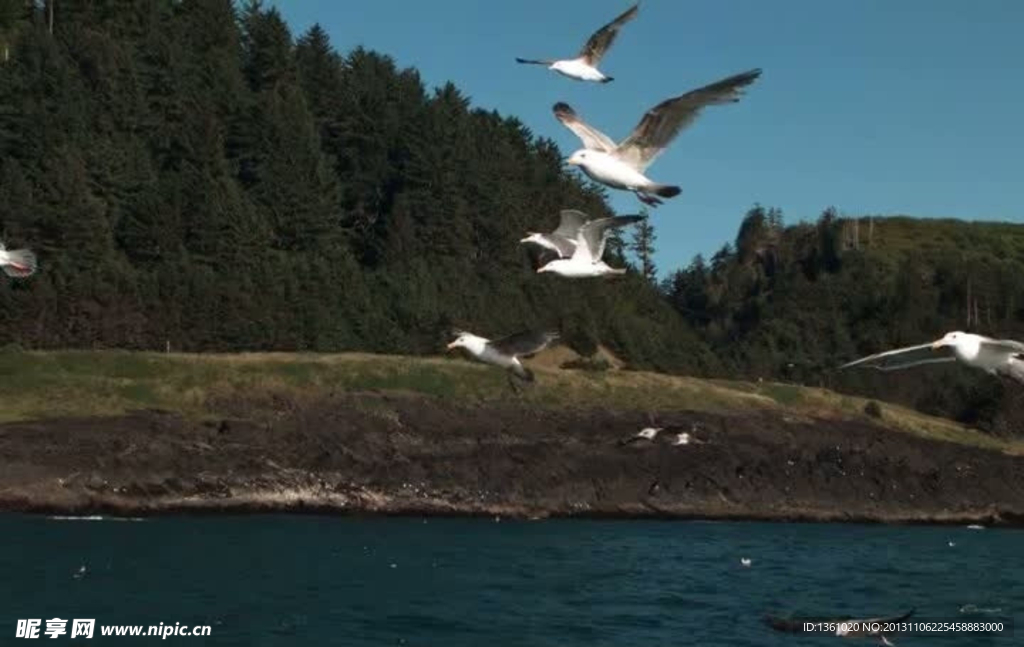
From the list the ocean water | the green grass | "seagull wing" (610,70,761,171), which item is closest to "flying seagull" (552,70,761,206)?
"seagull wing" (610,70,761,171)

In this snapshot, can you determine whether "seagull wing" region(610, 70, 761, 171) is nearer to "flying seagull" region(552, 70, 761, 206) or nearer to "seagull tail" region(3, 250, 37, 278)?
"flying seagull" region(552, 70, 761, 206)

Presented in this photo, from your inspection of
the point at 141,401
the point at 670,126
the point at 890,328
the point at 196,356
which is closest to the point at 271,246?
the point at 196,356

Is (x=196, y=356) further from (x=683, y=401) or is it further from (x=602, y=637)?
(x=602, y=637)

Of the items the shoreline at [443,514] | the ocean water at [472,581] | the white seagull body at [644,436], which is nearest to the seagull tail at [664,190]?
the ocean water at [472,581]

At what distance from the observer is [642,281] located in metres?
106

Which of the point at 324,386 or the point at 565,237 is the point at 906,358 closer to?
the point at 565,237

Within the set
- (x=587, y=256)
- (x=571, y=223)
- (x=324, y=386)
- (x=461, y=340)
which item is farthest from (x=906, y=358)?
(x=324, y=386)

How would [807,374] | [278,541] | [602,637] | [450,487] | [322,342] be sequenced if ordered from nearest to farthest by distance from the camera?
[602,637] < [278,541] < [450,487] < [322,342] < [807,374]

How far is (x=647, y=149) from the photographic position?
22.6 metres

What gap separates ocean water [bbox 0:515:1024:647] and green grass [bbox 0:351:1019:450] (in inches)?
309

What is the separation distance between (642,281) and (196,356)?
4477cm

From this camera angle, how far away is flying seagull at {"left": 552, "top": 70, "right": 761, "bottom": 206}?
21.0 metres

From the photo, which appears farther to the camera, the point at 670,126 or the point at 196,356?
the point at 196,356


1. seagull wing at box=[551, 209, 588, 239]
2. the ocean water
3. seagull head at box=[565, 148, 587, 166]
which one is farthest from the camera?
the ocean water
